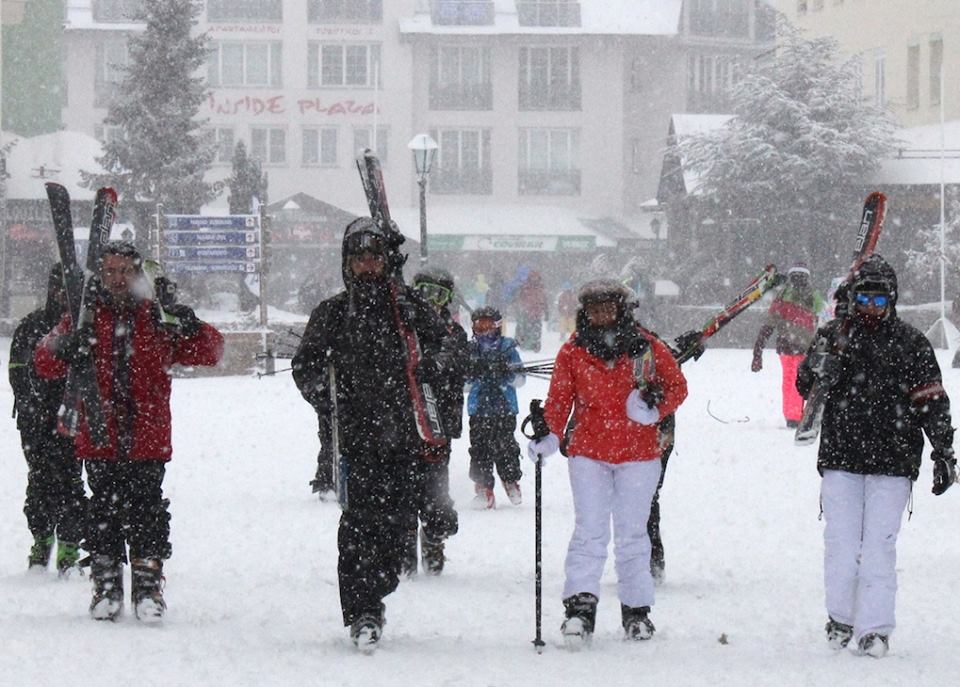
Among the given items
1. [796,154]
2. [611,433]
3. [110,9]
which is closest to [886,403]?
[611,433]

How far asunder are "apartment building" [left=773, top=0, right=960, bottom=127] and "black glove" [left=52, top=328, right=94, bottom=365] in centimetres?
3508

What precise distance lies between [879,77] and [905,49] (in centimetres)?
196

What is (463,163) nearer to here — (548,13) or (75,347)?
(548,13)

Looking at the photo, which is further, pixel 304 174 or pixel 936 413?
pixel 304 174

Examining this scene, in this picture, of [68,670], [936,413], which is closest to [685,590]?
[936,413]

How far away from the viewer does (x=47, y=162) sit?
40750 millimetres

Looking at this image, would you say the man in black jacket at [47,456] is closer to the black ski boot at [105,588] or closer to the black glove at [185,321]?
the black ski boot at [105,588]

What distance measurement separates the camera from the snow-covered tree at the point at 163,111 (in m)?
39.8

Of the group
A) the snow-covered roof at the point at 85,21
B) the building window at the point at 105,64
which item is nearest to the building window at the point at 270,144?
the building window at the point at 105,64

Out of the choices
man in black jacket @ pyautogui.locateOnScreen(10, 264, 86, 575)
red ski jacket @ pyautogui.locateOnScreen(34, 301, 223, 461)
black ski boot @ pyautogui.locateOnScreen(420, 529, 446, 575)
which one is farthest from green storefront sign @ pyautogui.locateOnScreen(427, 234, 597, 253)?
red ski jacket @ pyautogui.locateOnScreen(34, 301, 223, 461)

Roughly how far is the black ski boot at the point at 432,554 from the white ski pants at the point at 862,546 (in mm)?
2299

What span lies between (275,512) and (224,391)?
11.2 m

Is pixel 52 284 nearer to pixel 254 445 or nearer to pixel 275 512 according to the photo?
pixel 275 512

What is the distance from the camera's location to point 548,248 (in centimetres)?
5238
